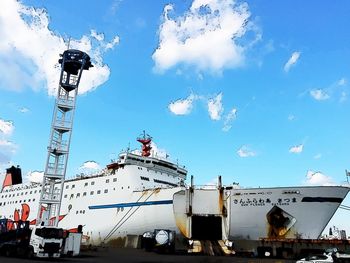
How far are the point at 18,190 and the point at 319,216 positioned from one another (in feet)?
141

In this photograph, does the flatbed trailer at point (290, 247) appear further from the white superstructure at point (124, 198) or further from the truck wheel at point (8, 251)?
the truck wheel at point (8, 251)

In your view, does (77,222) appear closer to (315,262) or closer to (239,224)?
(239,224)

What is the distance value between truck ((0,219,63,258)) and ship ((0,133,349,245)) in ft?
17.3

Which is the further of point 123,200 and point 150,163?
point 150,163

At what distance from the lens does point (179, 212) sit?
28625 mm

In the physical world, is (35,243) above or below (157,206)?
below

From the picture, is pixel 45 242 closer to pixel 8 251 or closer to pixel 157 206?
pixel 8 251

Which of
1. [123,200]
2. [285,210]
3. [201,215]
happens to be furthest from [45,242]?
[285,210]

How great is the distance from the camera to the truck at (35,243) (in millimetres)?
19422

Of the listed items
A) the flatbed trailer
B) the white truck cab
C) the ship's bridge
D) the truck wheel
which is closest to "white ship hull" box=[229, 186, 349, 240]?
the flatbed trailer

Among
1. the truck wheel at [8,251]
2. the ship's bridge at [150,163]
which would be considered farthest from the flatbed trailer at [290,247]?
the truck wheel at [8,251]

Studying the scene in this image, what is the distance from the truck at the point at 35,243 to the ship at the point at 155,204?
17.3 feet

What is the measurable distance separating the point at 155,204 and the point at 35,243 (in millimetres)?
12755

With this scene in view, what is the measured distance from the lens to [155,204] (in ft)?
101
